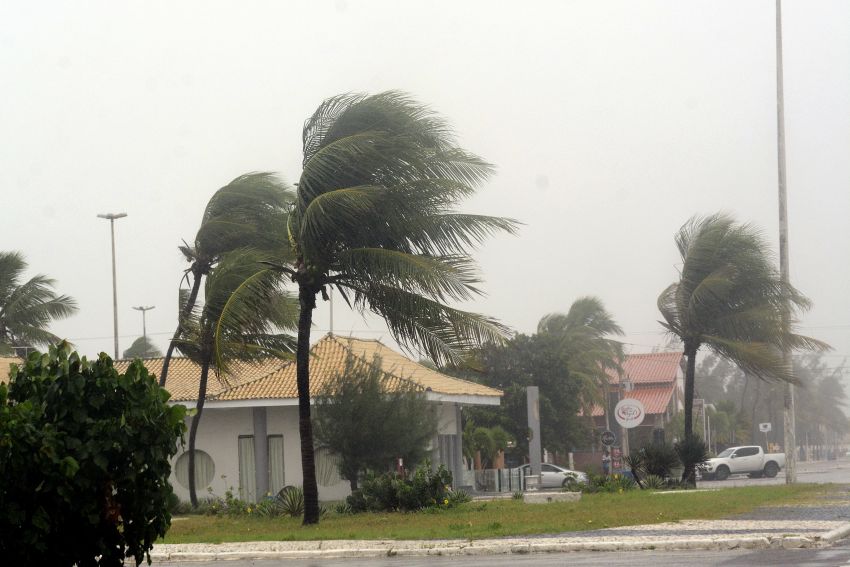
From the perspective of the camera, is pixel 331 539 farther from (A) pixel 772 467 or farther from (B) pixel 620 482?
(A) pixel 772 467

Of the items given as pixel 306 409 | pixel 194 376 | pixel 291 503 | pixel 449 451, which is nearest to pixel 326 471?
pixel 449 451

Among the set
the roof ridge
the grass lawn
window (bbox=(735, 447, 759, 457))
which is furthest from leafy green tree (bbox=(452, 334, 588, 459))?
the grass lawn

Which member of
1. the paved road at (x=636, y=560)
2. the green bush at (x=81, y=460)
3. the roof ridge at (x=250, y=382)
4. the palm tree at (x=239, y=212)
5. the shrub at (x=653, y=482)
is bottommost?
the shrub at (x=653, y=482)

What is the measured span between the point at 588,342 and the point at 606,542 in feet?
178

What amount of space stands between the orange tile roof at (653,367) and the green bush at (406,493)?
58468 mm

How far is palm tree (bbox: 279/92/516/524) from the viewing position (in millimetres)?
21750

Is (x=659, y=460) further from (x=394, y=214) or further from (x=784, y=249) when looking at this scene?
(x=394, y=214)

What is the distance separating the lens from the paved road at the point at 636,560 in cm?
1350

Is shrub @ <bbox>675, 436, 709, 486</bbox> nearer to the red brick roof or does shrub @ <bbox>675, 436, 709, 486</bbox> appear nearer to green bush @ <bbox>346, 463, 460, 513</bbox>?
green bush @ <bbox>346, 463, 460, 513</bbox>

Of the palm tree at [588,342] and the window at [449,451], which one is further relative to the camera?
the palm tree at [588,342]

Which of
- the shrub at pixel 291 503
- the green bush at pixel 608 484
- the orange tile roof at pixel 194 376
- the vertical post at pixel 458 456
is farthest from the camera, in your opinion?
the vertical post at pixel 458 456

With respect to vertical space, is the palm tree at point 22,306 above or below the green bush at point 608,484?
above

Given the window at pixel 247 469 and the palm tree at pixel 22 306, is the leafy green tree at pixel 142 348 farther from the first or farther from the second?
the window at pixel 247 469

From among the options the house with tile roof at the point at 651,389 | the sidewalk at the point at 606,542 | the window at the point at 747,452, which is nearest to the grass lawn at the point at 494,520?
the sidewalk at the point at 606,542
